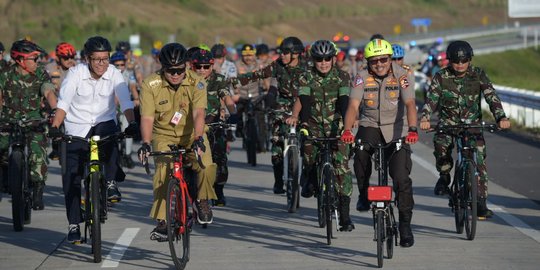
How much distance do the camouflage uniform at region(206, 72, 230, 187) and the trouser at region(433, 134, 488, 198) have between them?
247cm

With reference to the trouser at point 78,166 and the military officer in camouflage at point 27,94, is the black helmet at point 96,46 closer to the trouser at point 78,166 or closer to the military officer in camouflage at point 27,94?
the trouser at point 78,166

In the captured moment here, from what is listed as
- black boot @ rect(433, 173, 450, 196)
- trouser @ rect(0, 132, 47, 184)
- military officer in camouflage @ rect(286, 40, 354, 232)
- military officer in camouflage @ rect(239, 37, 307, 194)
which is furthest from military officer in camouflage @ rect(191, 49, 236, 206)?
black boot @ rect(433, 173, 450, 196)

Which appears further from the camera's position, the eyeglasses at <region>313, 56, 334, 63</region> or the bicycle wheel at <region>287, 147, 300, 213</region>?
the bicycle wheel at <region>287, 147, 300, 213</region>

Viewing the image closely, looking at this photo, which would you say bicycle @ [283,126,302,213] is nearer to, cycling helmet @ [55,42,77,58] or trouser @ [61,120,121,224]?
trouser @ [61,120,121,224]

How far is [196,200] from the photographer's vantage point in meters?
12.5

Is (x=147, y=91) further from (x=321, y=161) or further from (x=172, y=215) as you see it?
(x=321, y=161)

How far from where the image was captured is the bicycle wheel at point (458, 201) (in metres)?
13.2

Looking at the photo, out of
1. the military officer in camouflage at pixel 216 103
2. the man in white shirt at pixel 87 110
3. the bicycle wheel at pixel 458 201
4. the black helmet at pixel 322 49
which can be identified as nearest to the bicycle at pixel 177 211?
the man in white shirt at pixel 87 110

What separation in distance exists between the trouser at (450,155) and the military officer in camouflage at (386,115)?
1.67 metres

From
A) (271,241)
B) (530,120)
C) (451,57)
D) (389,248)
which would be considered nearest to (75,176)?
Answer: (271,241)

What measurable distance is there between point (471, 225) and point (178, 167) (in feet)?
9.93

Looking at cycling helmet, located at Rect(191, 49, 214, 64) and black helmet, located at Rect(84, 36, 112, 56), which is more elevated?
black helmet, located at Rect(84, 36, 112, 56)

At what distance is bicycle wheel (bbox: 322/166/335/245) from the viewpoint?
12625 mm

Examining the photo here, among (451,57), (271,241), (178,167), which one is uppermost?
(451,57)
